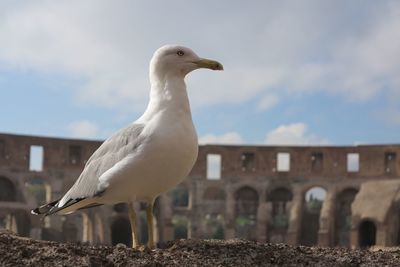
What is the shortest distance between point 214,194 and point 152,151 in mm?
35441

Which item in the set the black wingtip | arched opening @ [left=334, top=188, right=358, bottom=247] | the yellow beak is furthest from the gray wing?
arched opening @ [left=334, top=188, right=358, bottom=247]

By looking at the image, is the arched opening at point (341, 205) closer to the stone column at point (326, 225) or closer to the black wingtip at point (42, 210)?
the stone column at point (326, 225)

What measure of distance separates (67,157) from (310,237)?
15.3 m

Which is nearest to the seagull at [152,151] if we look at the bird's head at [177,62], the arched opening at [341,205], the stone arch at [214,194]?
the bird's head at [177,62]

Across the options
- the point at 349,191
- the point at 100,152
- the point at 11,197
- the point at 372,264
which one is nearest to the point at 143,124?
the point at 100,152

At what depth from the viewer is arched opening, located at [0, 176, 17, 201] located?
34.7 metres

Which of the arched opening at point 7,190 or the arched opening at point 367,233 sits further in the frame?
the arched opening at point 7,190

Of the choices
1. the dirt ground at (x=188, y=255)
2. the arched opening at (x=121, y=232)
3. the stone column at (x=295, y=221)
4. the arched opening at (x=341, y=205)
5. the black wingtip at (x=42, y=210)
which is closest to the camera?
the dirt ground at (x=188, y=255)

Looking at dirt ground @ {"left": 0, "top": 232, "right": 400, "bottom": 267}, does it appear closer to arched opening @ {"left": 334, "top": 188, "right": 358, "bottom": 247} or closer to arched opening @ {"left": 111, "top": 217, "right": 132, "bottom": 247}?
arched opening @ {"left": 111, "top": 217, "right": 132, "bottom": 247}

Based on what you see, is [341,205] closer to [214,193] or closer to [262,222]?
[262,222]

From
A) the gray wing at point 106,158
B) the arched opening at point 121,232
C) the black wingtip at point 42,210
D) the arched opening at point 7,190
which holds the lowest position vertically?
the arched opening at point 121,232

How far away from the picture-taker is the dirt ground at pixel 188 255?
16.6ft

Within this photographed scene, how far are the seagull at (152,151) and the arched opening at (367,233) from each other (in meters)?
28.6

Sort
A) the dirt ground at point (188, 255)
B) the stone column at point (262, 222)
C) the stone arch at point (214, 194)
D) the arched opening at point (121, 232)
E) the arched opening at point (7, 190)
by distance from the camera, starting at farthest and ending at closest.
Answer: the stone arch at point (214, 194)
the arched opening at point (121, 232)
the stone column at point (262, 222)
the arched opening at point (7, 190)
the dirt ground at point (188, 255)
